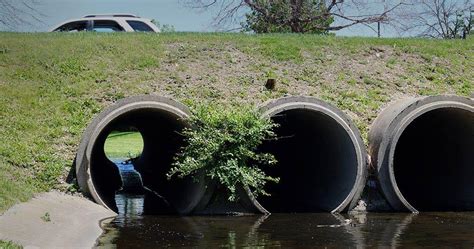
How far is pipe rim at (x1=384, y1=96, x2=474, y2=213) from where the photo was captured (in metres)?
18.1

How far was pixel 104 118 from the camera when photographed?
1719cm

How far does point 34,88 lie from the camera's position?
2003 cm

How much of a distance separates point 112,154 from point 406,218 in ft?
79.4

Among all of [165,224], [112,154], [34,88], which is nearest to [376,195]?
[165,224]

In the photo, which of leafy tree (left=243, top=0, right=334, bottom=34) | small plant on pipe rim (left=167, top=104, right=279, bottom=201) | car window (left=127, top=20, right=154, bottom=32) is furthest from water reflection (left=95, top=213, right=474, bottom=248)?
leafy tree (left=243, top=0, right=334, bottom=34)

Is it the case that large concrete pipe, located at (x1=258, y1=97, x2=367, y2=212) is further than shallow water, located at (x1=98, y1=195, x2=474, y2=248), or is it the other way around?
large concrete pipe, located at (x1=258, y1=97, x2=367, y2=212)

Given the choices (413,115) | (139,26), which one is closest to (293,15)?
(139,26)

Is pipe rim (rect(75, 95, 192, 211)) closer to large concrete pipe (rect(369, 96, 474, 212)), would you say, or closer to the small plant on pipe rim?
the small plant on pipe rim

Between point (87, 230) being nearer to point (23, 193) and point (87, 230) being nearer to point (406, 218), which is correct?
point (23, 193)

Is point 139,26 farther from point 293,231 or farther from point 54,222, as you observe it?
point 54,222

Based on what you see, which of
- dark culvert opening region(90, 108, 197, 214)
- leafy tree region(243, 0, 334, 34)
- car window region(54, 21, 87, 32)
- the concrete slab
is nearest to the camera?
the concrete slab

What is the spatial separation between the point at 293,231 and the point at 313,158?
6023 mm

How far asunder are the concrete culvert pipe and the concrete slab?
31.2 inches

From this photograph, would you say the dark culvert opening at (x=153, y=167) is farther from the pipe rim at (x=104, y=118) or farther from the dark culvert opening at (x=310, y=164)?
the dark culvert opening at (x=310, y=164)
